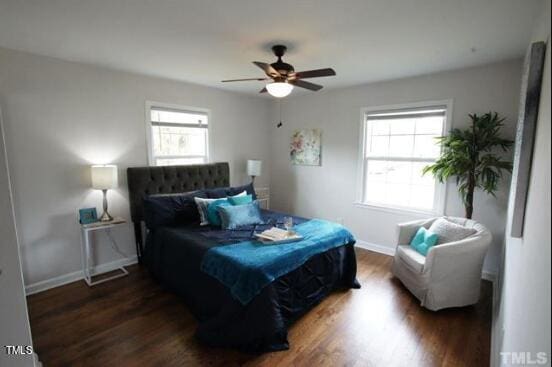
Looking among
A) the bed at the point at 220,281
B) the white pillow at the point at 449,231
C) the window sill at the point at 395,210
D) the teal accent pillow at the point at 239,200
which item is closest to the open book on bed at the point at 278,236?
the bed at the point at 220,281

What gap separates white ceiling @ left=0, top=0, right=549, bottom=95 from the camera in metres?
1.81

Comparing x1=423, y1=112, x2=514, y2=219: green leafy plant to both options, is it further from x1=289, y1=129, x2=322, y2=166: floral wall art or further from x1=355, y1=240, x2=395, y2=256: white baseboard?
x1=289, y1=129, x2=322, y2=166: floral wall art

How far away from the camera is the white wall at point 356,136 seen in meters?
3.01

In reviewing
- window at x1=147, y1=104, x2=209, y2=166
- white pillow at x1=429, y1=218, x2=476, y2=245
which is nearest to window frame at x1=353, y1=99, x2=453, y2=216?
white pillow at x1=429, y1=218, x2=476, y2=245

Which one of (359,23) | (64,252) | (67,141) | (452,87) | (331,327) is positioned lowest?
(331,327)

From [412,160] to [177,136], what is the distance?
330 centimetres

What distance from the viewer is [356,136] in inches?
161

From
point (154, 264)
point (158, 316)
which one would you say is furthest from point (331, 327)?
point (154, 264)

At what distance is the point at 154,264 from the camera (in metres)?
3.07

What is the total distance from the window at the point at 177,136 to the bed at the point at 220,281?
0.24 m

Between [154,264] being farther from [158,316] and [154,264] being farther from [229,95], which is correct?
[229,95]

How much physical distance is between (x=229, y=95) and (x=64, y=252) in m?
3.09

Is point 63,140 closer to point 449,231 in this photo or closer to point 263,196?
point 263,196

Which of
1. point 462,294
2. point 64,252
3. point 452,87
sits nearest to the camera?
point 462,294
